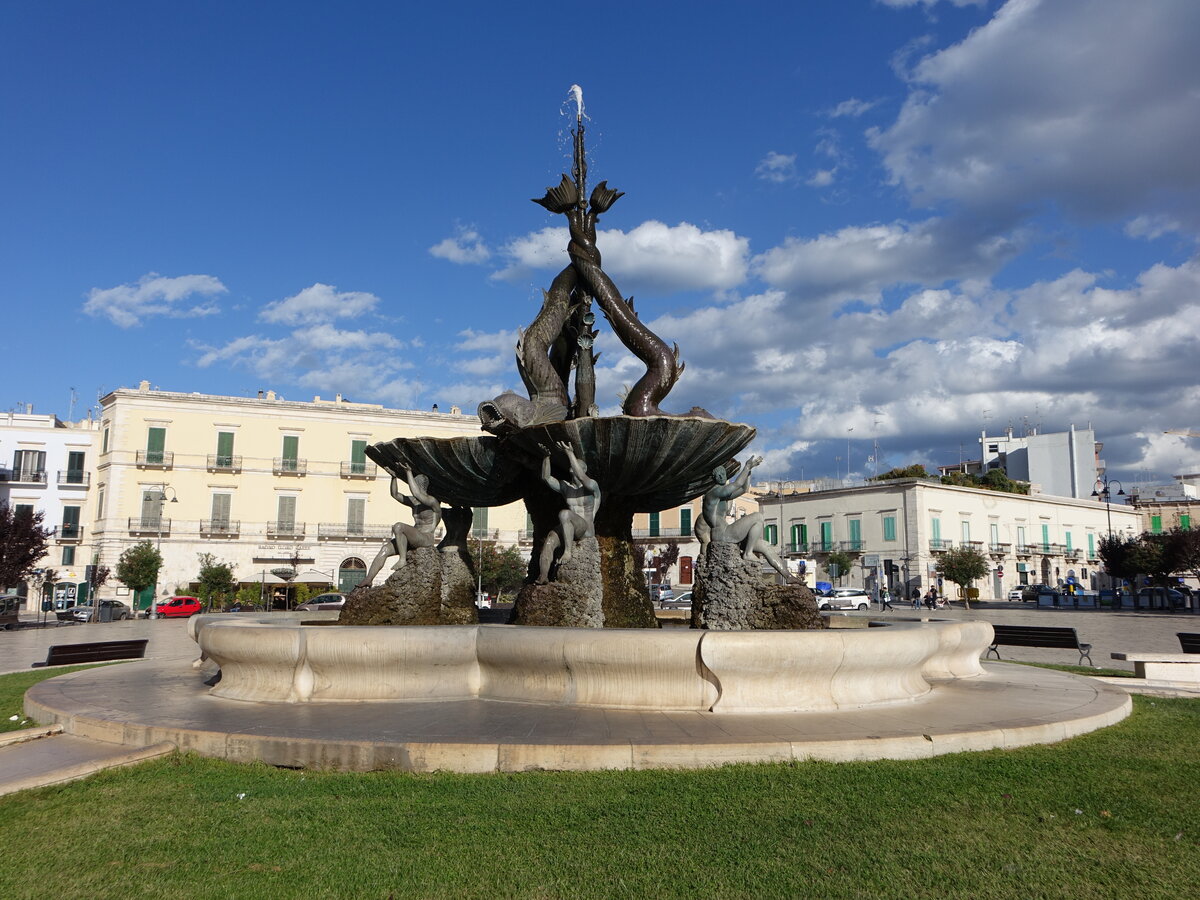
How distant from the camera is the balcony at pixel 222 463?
45312mm

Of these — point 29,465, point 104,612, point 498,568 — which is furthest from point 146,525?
point 498,568

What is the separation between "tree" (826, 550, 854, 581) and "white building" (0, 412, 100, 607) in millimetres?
42509

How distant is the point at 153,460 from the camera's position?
44250mm

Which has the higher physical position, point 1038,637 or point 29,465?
point 29,465

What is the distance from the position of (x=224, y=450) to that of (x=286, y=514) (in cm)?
456

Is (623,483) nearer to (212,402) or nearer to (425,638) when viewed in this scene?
(425,638)

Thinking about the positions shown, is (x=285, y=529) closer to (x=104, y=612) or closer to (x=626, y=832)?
(x=104, y=612)

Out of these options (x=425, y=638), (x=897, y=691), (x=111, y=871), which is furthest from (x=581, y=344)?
(x=111, y=871)

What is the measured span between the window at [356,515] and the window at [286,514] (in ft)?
9.09

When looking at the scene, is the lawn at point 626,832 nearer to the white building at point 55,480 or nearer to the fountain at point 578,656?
the fountain at point 578,656

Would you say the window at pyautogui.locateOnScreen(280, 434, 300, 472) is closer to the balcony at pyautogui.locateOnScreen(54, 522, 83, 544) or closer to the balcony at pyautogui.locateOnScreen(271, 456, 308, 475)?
the balcony at pyautogui.locateOnScreen(271, 456, 308, 475)

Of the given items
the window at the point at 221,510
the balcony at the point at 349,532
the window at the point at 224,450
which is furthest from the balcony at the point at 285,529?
the window at the point at 224,450

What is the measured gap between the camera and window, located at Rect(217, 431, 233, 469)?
149ft

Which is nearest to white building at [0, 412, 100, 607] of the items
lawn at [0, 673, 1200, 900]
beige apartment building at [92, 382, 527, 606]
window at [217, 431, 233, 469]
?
beige apartment building at [92, 382, 527, 606]
